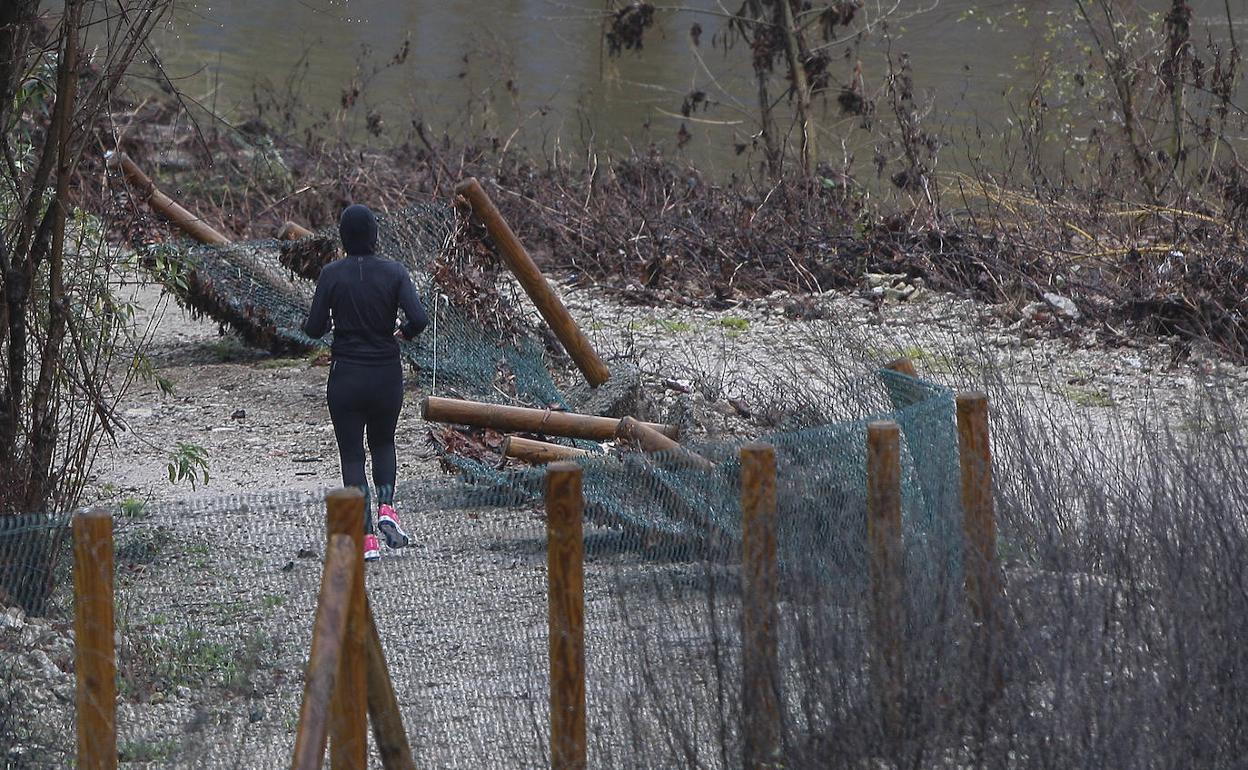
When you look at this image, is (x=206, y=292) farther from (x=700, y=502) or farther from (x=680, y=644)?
(x=680, y=644)

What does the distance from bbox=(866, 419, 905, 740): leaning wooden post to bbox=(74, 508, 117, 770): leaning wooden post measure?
1.51 m

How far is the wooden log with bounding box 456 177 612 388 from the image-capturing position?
25.8ft

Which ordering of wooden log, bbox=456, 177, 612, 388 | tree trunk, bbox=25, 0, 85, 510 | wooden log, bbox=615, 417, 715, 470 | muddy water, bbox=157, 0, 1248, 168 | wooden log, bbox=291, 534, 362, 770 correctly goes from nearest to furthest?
wooden log, bbox=291, 534, 362, 770
tree trunk, bbox=25, 0, 85, 510
wooden log, bbox=615, 417, 715, 470
wooden log, bbox=456, 177, 612, 388
muddy water, bbox=157, 0, 1248, 168

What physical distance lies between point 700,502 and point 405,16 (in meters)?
26.1

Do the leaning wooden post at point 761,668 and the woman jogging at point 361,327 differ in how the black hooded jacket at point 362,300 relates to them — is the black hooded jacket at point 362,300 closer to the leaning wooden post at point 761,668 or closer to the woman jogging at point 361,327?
the woman jogging at point 361,327

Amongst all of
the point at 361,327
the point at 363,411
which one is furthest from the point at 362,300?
the point at 363,411

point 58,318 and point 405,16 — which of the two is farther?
point 405,16

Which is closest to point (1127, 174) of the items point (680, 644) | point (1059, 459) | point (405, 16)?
point (1059, 459)

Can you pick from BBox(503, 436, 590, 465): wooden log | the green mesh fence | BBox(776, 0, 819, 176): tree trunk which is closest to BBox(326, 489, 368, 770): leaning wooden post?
the green mesh fence

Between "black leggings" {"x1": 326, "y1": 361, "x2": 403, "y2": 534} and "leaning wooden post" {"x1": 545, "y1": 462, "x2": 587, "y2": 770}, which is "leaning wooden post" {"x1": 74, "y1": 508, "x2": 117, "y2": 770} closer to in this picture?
"leaning wooden post" {"x1": 545, "y1": 462, "x2": 587, "y2": 770}

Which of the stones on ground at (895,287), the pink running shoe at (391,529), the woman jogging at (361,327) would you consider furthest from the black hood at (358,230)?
the stones on ground at (895,287)

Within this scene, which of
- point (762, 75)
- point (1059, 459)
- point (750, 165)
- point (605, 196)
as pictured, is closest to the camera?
point (1059, 459)

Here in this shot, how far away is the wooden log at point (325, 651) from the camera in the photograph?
2.34 meters

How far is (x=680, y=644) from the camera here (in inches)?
130
